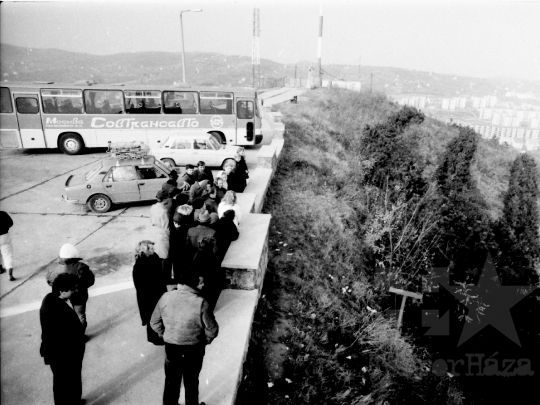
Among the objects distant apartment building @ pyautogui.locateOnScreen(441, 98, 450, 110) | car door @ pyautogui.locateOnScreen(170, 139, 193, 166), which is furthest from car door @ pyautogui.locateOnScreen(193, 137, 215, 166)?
distant apartment building @ pyautogui.locateOnScreen(441, 98, 450, 110)

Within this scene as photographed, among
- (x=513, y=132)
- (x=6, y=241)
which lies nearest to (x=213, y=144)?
(x=6, y=241)

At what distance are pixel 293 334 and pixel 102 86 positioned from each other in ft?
46.4

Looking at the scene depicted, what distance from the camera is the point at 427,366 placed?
8047mm

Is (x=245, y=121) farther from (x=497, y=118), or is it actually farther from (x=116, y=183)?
(x=497, y=118)

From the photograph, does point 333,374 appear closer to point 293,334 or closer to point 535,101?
point 293,334

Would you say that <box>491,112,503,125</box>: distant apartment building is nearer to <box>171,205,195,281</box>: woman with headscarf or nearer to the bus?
the bus

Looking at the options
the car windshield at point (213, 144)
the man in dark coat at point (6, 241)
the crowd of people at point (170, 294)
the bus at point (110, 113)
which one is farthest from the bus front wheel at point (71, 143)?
the crowd of people at point (170, 294)

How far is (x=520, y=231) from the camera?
21.3 metres

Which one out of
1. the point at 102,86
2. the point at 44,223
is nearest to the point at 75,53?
the point at 102,86

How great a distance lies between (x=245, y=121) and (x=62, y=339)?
1442 centimetres

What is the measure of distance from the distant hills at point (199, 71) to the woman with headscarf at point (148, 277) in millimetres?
83114

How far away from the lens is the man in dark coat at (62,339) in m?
3.59

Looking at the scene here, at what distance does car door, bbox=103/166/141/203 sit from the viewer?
10.4 metres

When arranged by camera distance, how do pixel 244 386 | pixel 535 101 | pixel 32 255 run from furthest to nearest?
1. pixel 535 101
2. pixel 32 255
3. pixel 244 386
